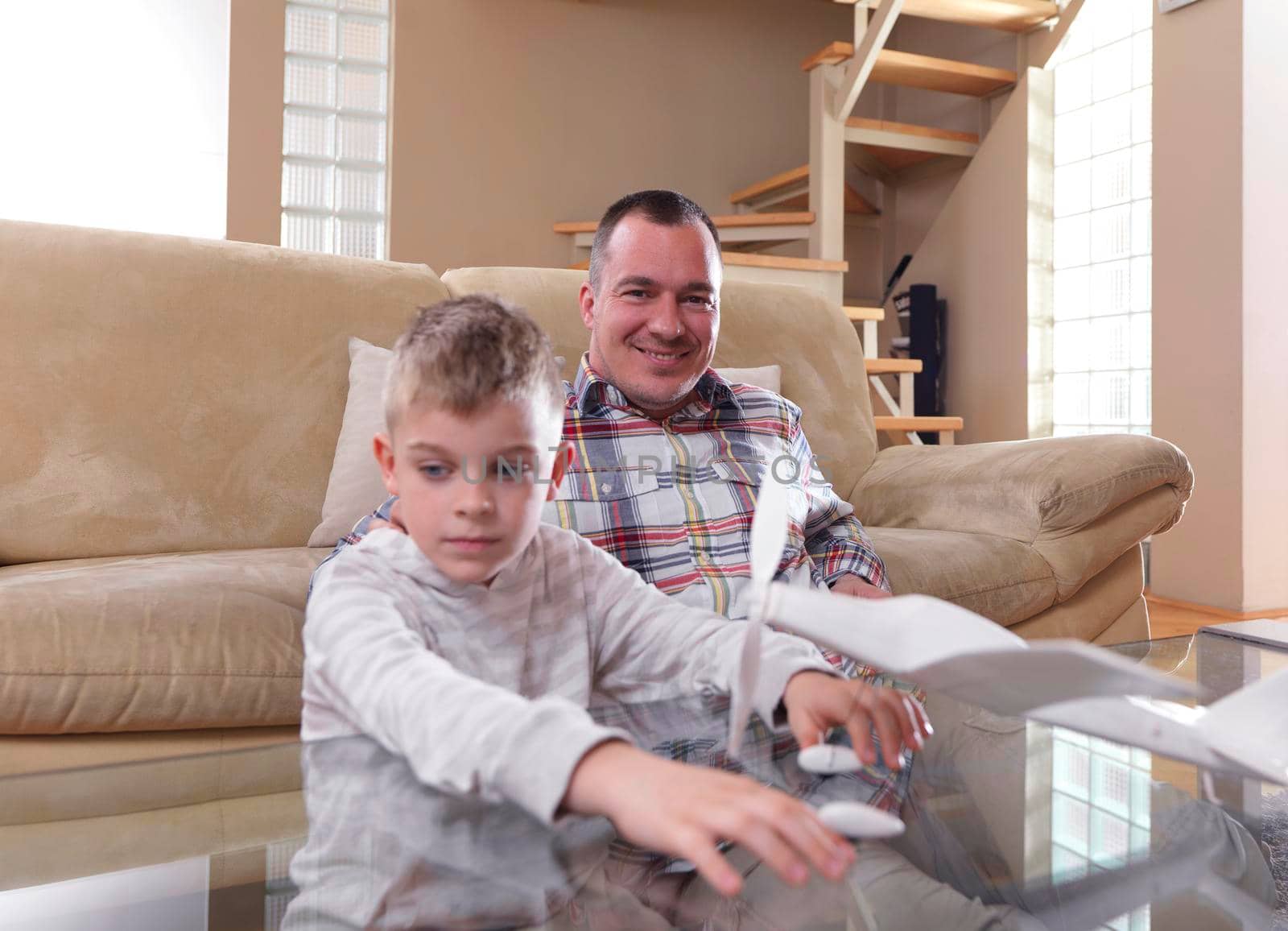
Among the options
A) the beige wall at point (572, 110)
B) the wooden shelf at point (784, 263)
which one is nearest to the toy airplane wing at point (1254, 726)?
the wooden shelf at point (784, 263)

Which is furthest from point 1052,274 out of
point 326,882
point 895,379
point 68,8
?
point 326,882

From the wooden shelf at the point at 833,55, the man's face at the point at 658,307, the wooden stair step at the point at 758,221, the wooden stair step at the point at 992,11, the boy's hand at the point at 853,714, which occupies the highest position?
the wooden stair step at the point at 992,11

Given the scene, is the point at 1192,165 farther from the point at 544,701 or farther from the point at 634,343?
the point at 544,701

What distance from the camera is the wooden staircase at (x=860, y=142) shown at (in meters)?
3.79

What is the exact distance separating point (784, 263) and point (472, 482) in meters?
3.28

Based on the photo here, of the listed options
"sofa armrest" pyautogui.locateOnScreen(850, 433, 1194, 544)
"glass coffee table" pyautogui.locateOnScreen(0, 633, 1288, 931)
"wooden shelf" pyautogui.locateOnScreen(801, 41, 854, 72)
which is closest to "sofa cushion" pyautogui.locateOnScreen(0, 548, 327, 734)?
"glass coffee table" pyautogui.locateOnScreen(0, 633, 1288, 931)

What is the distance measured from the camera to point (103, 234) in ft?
5.47

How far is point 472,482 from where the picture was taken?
24.0 inches

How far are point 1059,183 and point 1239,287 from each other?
1379mm

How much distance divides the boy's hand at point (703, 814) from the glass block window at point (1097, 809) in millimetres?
233

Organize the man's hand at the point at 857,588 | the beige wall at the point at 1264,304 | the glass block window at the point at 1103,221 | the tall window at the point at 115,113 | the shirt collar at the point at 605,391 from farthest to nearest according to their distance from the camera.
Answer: the tall window at the point at 115,113
the glass block window at the point at 1103,221
the beige wall at the point at 1264,304
the shirt collar at the point at 605,391
the man's hand at the point at 857,588

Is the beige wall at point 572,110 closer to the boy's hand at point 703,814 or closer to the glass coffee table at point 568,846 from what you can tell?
the glass coffee table at point 568,846

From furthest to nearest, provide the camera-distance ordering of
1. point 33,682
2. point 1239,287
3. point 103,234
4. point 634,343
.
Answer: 1. point 1239,287
2. point 103,234
3. point 634,343
4. point 33,682

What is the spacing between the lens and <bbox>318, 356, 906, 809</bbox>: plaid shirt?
4.00 feet
